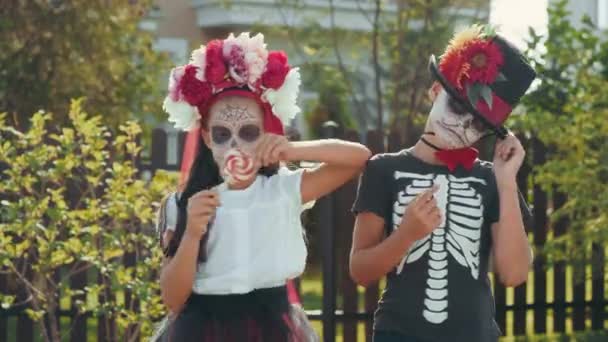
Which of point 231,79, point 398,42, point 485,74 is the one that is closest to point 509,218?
point 485,74

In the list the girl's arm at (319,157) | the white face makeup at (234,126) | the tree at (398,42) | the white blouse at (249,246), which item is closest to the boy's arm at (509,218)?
the girl's arm at (319,157)

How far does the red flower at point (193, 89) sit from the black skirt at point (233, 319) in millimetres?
598

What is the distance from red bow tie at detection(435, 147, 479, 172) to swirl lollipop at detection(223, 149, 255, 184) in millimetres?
574

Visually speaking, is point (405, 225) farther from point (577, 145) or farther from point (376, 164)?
point (577, 145)

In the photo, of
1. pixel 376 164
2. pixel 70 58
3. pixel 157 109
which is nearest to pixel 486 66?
pixel 376 164

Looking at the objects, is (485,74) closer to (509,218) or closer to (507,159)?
(507,159)

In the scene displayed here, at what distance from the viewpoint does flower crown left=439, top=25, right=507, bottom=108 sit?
365 centimetres

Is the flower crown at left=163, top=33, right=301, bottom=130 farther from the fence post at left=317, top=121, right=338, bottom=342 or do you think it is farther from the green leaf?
the fence post at left=317, top=121, right=338, bottom=342

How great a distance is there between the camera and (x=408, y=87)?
15641 mm

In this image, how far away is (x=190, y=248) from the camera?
11.7 feet

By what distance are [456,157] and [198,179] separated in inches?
31.6

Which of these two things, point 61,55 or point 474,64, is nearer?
point 474,64

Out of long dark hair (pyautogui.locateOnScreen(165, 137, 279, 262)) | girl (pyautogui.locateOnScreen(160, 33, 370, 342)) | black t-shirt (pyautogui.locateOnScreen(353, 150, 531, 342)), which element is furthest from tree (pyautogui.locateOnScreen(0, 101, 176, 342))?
black t-shirt (pyautogui.locateOnScreen(353, 150, 531, 342))

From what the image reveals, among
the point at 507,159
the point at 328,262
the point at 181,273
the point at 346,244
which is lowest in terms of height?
the point at 328,262
